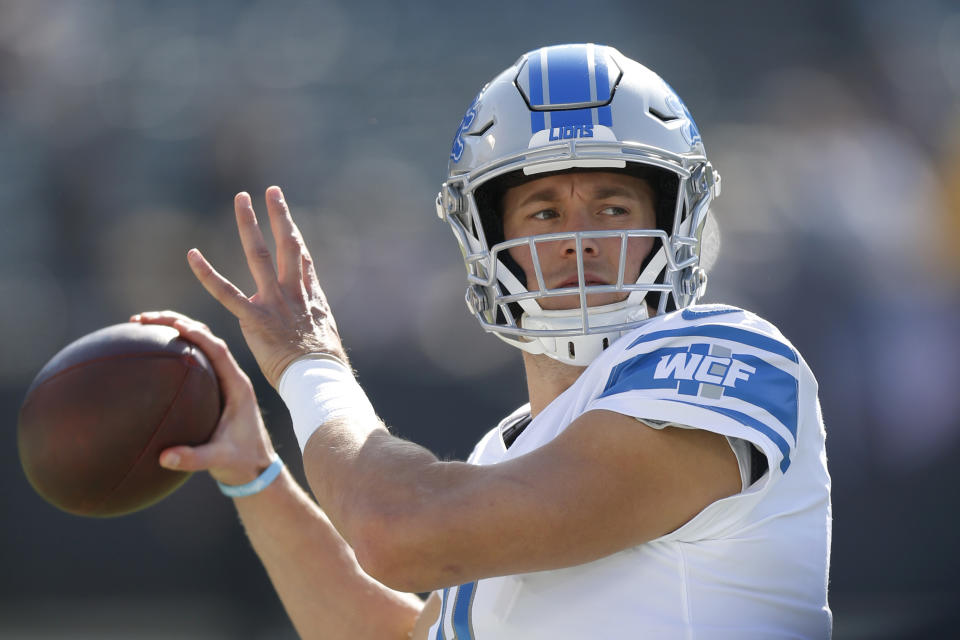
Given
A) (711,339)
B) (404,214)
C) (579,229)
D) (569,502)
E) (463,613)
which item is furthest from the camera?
(404,214)

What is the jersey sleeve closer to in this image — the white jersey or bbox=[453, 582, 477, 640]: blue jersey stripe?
the white jersey

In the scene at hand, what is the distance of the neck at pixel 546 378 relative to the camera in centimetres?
154

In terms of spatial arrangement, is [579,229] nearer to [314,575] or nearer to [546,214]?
[546,214]

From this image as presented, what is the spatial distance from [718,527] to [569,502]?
21cm

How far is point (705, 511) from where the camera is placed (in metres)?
1.18

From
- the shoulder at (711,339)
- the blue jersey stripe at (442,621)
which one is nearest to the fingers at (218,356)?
the blue jersey stripe at (442,621)

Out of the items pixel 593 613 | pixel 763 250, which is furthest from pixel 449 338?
pixel 593 613

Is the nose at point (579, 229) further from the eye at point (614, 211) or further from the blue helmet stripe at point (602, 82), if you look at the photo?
the blue helmet stripe at point (602, 82)

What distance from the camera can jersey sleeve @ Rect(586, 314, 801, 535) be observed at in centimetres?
115

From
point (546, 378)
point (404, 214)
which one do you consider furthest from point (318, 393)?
point (404, 214)

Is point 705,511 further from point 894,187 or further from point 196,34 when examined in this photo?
point 196,34

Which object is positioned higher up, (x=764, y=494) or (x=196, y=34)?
(x=196, y=34)

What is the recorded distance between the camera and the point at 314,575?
1.85 meters

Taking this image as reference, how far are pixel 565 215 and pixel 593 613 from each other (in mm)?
602
